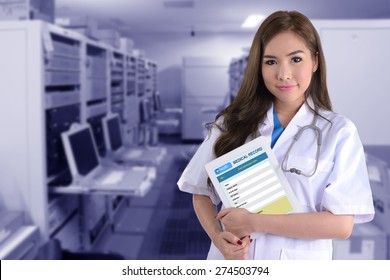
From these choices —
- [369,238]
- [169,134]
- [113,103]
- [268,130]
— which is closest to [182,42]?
[169,134]

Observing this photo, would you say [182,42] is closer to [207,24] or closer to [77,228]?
[207,24]

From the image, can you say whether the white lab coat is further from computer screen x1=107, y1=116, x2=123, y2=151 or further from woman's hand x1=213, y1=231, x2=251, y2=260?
computer screen x1=107, y1=116, x2=123, y2=151

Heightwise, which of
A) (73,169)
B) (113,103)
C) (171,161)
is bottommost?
(171,161)

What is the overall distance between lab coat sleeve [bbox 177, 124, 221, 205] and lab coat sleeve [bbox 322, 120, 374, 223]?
0.84 feet

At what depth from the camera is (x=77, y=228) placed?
268 cm

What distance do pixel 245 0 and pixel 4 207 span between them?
14.8 ft

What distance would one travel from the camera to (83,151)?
2295mm

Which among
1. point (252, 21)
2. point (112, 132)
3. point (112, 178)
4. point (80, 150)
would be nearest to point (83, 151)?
point (80, 150)

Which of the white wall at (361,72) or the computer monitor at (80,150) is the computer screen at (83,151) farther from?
the white wall at (361,72)

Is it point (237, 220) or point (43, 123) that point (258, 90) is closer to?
point (237, 220)

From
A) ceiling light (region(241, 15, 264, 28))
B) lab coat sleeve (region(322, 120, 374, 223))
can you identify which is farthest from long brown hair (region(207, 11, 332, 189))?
ceiling light (region(241, 15, 264, 28))

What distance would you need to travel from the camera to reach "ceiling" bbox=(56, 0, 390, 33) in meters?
5.76

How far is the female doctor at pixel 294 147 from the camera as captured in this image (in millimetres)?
809
